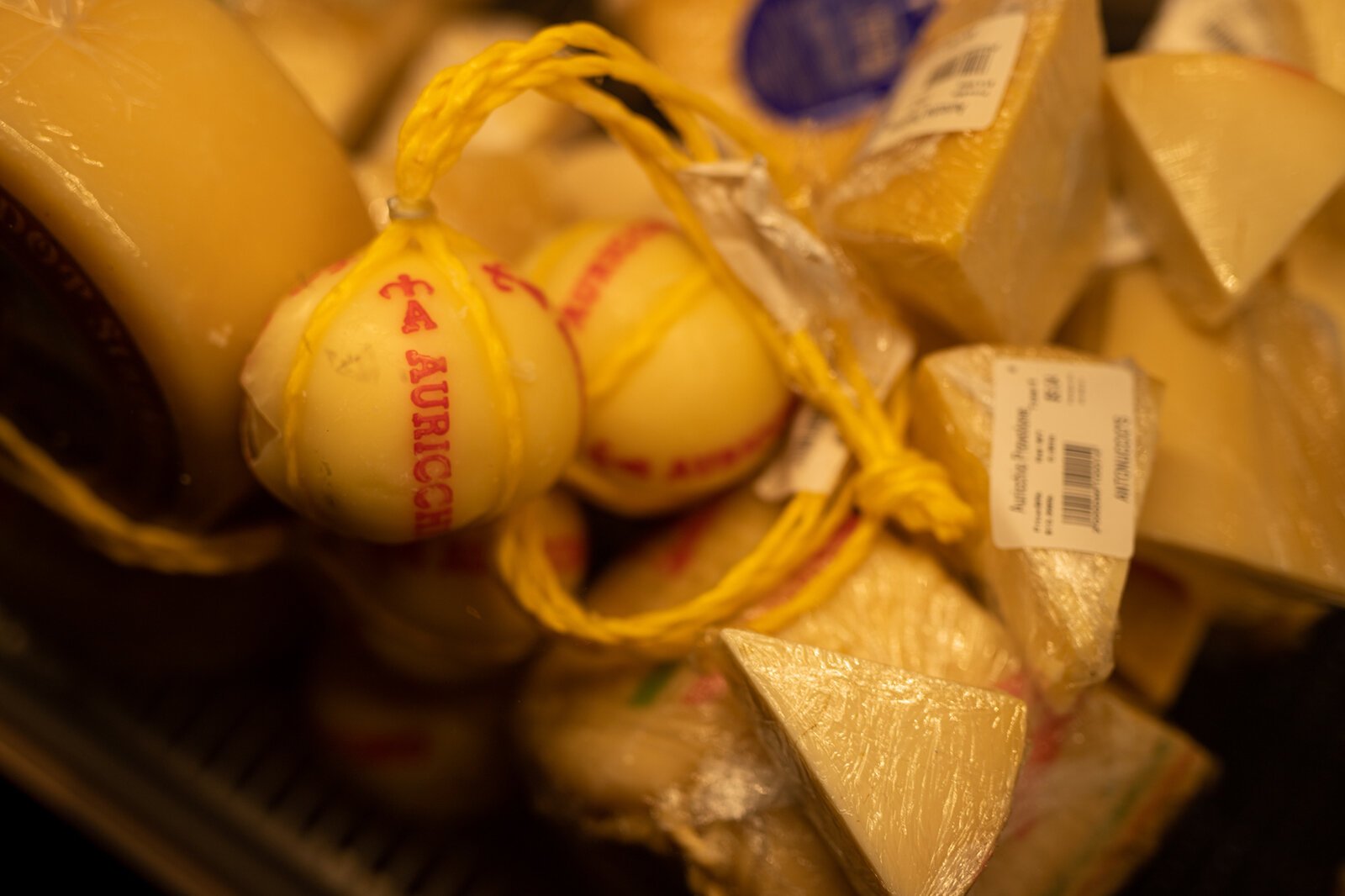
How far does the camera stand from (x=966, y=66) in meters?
0.57

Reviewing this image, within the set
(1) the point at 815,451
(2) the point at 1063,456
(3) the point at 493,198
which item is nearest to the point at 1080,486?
(2) the point at 1063,456

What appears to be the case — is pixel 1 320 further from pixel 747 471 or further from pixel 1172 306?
pixel 1172 306

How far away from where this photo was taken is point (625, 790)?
55 centimetres

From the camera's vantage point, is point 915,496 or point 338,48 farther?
point 338,48

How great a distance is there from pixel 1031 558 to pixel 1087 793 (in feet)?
0.66

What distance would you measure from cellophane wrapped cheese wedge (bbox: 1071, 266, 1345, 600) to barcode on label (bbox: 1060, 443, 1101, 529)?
8 cm

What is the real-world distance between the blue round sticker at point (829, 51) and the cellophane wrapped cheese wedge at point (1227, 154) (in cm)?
28

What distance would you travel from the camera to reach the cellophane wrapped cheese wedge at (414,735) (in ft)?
2.50

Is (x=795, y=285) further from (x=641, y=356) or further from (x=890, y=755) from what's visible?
(x=890, y=755)

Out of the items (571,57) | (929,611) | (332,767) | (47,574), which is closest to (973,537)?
(929,611)

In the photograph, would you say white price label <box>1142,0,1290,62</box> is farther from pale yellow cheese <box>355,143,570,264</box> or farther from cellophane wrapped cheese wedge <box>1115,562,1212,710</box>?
pale yellow cheese <box>355,143,570,264</box>

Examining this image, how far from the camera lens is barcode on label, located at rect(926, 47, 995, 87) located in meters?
0.56

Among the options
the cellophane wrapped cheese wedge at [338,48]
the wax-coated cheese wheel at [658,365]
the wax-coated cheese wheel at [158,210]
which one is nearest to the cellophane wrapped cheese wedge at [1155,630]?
the wax-coated cheese wheel at [658,365]

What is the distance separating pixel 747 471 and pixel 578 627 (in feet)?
0.53
